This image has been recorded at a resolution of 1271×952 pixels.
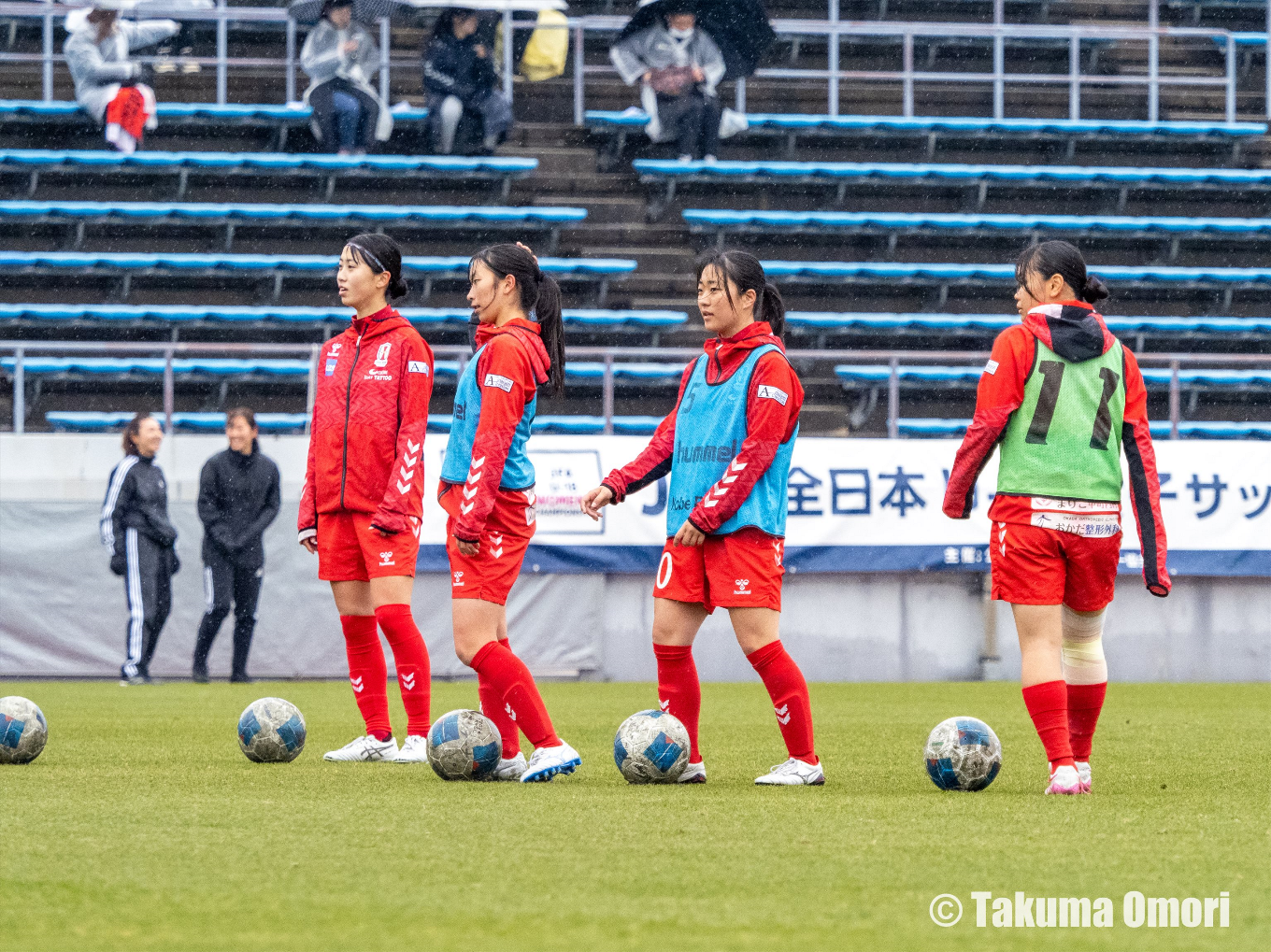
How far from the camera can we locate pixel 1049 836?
14.5 ft

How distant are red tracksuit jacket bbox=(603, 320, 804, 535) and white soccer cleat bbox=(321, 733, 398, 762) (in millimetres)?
1531

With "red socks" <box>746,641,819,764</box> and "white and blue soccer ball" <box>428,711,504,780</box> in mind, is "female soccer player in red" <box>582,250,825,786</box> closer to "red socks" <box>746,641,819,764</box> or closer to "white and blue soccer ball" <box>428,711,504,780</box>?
"red socks" <box>746,641,819,764</box>

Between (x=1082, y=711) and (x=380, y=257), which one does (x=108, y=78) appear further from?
(x=1082, y=711)

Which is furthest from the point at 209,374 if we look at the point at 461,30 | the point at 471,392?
the point at 471,392

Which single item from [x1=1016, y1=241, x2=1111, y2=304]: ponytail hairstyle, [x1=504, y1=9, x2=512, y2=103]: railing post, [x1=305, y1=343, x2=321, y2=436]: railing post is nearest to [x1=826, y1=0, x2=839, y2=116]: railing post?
[x1=504, y1=9, x2=512, y2=103]: railing post

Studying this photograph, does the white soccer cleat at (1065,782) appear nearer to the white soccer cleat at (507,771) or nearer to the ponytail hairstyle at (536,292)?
the white soccer cleat at (507,771)

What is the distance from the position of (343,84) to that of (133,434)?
6633mm

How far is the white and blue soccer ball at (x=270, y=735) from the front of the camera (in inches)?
258

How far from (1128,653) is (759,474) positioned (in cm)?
942

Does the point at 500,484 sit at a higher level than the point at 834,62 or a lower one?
lower

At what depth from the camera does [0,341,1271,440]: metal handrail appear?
1346 centimetres

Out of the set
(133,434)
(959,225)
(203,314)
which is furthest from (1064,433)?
(959,225)

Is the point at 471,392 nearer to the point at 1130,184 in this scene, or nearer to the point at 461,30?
the point at 461,30

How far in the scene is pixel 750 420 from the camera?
5.74 m
